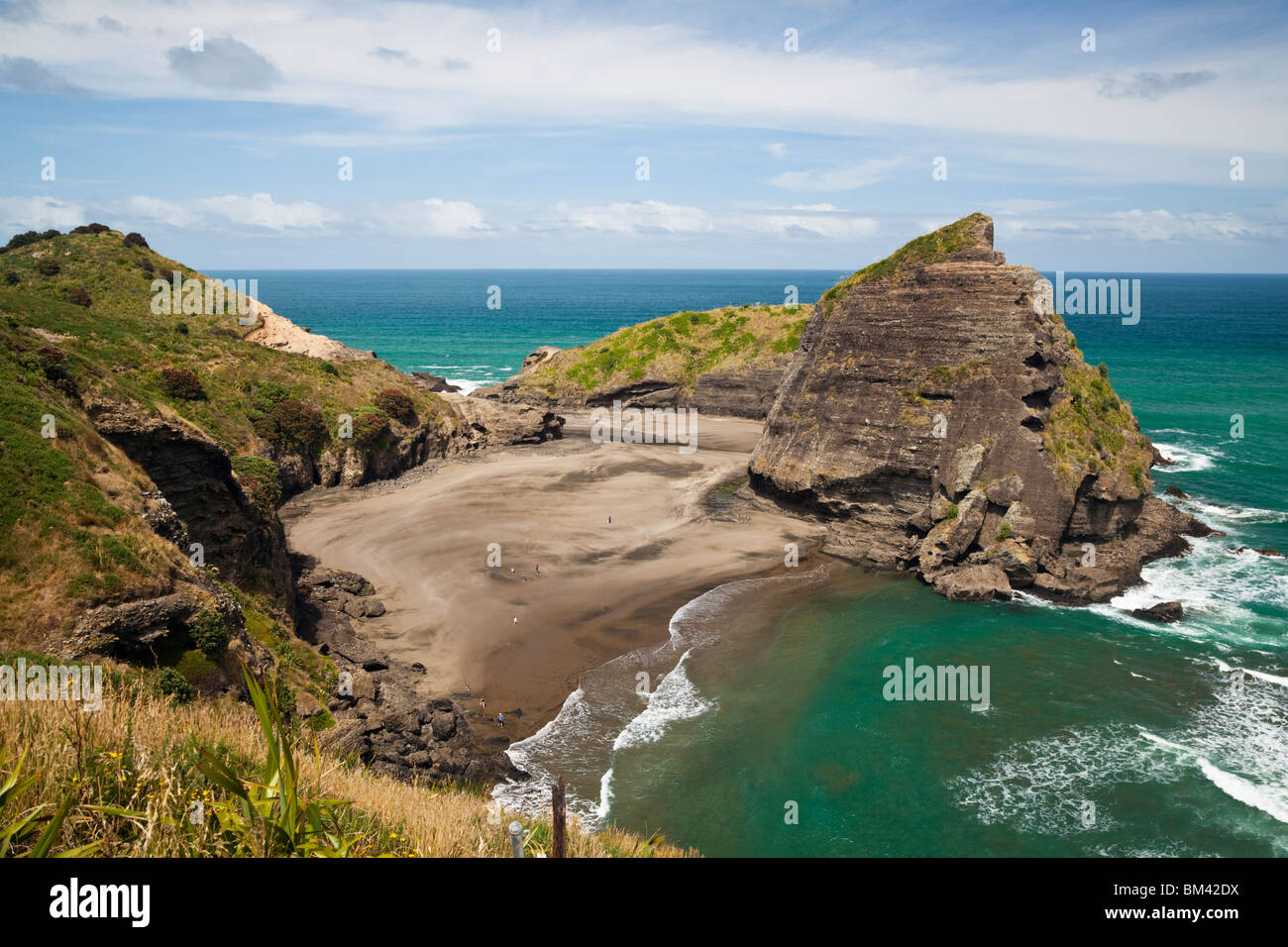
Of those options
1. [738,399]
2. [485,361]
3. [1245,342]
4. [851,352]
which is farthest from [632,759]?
[1245,342]

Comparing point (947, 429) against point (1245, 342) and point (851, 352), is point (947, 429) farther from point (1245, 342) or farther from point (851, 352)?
point (1245, 342)

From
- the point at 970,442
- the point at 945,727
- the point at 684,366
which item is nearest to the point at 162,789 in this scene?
the point at 945,727

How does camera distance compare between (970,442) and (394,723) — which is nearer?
(394,723)

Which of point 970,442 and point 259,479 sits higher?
point 970,442

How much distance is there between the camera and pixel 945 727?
25.2 metres

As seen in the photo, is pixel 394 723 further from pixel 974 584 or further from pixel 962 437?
pixel 962 437

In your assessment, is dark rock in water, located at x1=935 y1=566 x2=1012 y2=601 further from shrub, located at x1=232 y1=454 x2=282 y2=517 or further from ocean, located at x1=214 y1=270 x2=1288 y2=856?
shrub, located at x1=232 y1=454 x2=282 y2=517

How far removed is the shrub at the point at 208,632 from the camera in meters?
17.7

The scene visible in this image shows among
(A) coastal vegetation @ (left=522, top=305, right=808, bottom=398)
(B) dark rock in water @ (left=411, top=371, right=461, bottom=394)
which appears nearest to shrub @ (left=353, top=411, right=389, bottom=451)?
(B) dark rock in water @ (left=411, top=371, right=461, bottom=394)

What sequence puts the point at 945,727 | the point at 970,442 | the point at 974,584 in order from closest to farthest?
the point at 945,727, the point at 974,584, the point at 970,442

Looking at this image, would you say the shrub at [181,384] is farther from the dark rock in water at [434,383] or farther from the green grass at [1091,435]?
the green grass at [1091,435]

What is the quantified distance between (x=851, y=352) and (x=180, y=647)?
1455 inches

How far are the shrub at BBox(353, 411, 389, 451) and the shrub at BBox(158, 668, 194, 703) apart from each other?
3531 centimetres

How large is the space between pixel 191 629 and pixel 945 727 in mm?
22741
